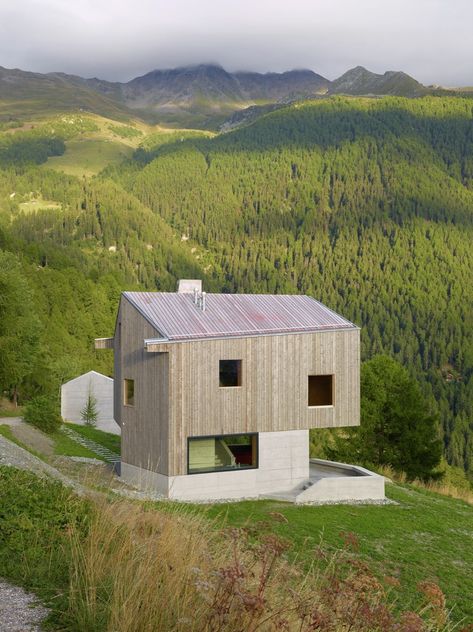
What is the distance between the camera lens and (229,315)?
1023 inches

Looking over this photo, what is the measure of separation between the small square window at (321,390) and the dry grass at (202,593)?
65.8ft

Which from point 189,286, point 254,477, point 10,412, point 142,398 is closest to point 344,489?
point 254,477

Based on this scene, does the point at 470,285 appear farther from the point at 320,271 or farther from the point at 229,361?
the point at 229,361

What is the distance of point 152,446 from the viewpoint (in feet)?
80.4

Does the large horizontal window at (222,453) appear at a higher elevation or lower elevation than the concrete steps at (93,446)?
A: higher

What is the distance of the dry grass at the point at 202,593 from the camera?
15.8 feet

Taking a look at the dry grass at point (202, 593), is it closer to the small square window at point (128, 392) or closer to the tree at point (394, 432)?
the small square window at point (128, 392)

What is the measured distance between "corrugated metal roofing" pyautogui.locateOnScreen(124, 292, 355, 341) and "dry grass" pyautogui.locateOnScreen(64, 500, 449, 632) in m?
17.2

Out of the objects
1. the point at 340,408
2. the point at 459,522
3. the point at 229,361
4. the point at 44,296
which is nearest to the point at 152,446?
the point at 229,361

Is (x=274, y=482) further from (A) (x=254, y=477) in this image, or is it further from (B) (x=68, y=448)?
(B) (x=68, y=448)

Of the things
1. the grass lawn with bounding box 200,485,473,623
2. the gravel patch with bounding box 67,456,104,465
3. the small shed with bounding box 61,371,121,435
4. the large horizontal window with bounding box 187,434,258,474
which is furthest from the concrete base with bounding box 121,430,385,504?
the small shed with bounding box 61,371,121,435

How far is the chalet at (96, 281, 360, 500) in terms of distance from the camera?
939 inches

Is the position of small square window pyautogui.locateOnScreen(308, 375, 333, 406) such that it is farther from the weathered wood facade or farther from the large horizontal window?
the large horizontal window

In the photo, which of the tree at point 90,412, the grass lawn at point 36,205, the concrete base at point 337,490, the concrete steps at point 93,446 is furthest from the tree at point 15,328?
the grass lawn at point 36,205
